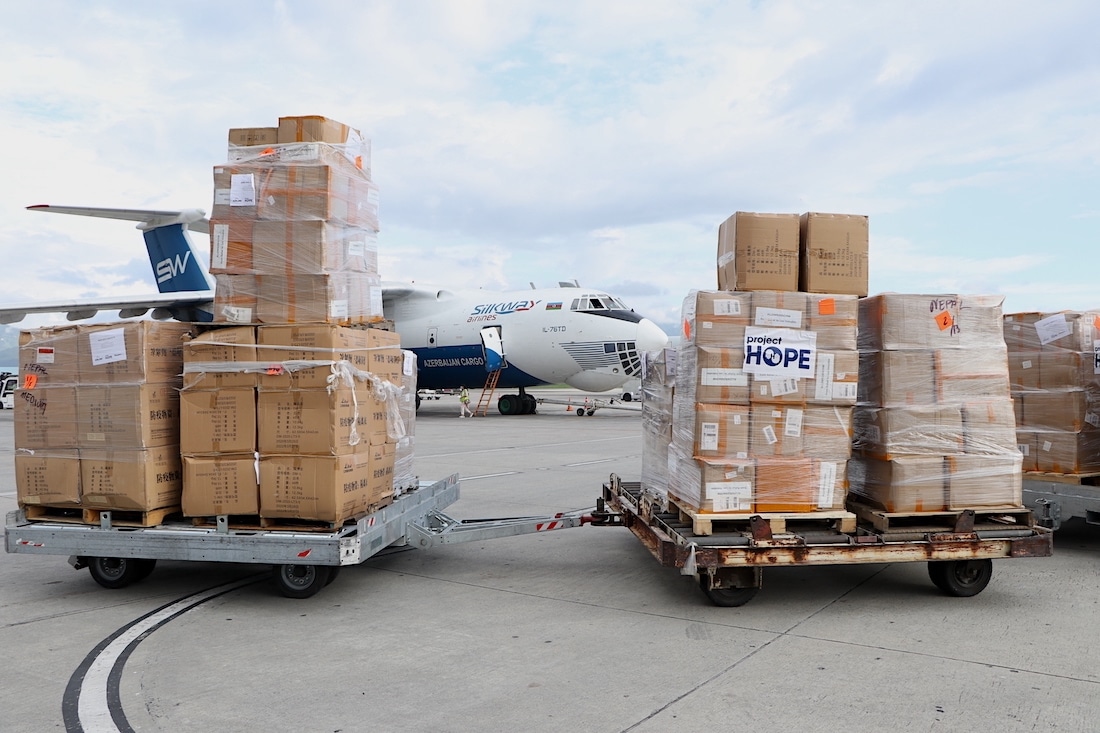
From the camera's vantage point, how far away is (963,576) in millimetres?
5535

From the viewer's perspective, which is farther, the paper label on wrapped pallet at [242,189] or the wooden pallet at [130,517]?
the paper label on wrapped pallet at [242,189]

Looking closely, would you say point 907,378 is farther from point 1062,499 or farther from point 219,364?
point 219,364

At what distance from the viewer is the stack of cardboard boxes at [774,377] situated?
5.28m

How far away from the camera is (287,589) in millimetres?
5531

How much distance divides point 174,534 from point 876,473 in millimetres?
4620

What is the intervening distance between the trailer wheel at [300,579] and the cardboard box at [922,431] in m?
3.77

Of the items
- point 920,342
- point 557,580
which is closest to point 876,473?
point 920,342

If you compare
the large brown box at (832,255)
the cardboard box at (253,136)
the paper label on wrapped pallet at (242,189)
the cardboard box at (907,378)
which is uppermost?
the cardboard box at (253,136)

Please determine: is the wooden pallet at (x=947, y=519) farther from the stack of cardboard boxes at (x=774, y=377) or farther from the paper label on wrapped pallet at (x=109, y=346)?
the paper label on wrapped pallet at (x=109, y=346)

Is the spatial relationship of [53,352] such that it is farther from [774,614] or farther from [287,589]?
[774,614]

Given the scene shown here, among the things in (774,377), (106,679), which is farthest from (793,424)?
(106,679)

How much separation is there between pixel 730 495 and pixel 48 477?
4.55 m

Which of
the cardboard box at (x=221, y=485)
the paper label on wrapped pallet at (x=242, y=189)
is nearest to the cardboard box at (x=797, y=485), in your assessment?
the cardboard box at (x=221, y=485)

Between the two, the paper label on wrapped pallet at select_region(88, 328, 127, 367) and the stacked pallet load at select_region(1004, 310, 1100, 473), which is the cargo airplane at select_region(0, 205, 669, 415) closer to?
the stacked pallet load at select_region(1004, 310, 1100, 473)
